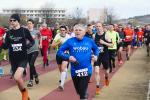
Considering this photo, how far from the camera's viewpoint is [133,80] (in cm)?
1530

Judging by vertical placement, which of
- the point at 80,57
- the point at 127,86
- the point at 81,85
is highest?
the point at 80,57

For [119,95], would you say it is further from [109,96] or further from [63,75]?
[63,75]

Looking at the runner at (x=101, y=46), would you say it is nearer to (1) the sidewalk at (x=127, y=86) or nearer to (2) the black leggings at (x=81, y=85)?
(1) the sidewalk at (x=127, y=86)

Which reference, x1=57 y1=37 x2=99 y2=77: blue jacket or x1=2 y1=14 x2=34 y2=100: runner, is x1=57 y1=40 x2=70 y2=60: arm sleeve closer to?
x1=57 y1=37 x2=99 y2=77: blue jacket

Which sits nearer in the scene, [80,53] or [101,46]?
[80,53]

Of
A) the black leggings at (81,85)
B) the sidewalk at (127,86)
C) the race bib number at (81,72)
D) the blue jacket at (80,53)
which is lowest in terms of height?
the sidewalk at (127,86)

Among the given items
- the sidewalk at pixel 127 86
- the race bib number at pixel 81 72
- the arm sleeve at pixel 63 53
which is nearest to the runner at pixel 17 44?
the arm sleeve at pixel 63 53

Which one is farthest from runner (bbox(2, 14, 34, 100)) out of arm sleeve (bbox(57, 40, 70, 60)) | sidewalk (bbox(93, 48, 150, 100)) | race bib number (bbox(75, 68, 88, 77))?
sidewalk (bbox(93, 48, 150, 100))

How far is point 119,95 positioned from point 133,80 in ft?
11.8

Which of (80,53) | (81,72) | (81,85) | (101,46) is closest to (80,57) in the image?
(80,53)

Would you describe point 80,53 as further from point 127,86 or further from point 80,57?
point 127,86

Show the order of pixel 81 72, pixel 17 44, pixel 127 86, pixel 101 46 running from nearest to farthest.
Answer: pixel 81 72 < pixel 17 44 < pixel 101 46 < pixel 127 86

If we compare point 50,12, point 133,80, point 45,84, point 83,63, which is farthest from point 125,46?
point 50,12

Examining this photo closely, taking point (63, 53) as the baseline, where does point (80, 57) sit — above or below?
below
